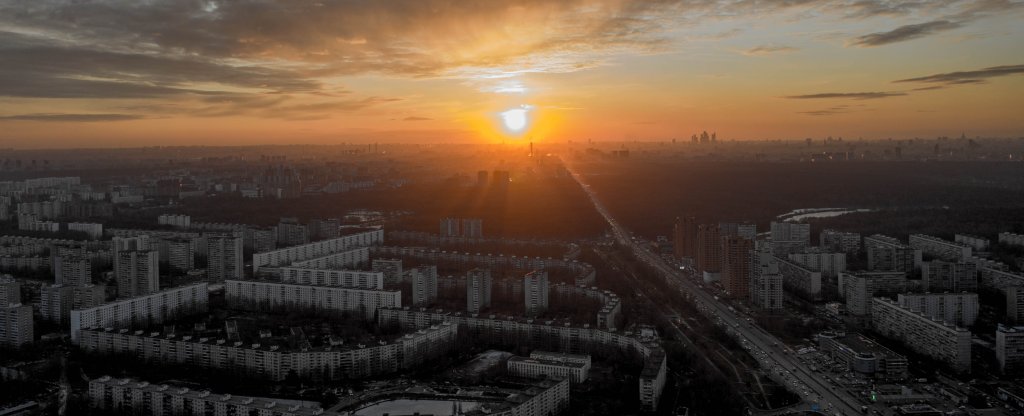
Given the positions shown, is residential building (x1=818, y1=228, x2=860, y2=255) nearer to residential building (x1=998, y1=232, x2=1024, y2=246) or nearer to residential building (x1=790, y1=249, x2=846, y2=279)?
residential building (x1=790, y1=249, x2=846, y2=279)

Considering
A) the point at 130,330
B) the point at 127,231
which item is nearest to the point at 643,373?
the point at 130,330

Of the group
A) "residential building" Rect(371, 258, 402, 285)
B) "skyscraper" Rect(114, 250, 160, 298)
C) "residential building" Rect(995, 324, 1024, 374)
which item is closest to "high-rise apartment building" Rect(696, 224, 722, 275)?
"residential building" Rect(371, 258, 402, 285)

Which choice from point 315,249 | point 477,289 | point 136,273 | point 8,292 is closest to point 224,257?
point 136,273

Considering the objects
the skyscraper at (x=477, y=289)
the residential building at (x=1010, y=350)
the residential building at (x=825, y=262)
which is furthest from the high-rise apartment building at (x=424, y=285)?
the residential building at (x=1010, y=350)

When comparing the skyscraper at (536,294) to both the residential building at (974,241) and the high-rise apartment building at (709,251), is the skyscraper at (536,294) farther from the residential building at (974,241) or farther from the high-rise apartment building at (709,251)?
the residential building at (974,241)

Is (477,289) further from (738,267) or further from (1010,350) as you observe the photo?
(1010,350)

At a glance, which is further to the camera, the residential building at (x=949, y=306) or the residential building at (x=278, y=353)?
the residential building at (x=949, y=306)

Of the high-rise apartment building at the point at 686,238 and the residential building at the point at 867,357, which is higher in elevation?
the high-rise apartment building at the point at 686,238

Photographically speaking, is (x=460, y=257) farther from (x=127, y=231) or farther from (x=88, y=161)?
(x=88, y=161)
